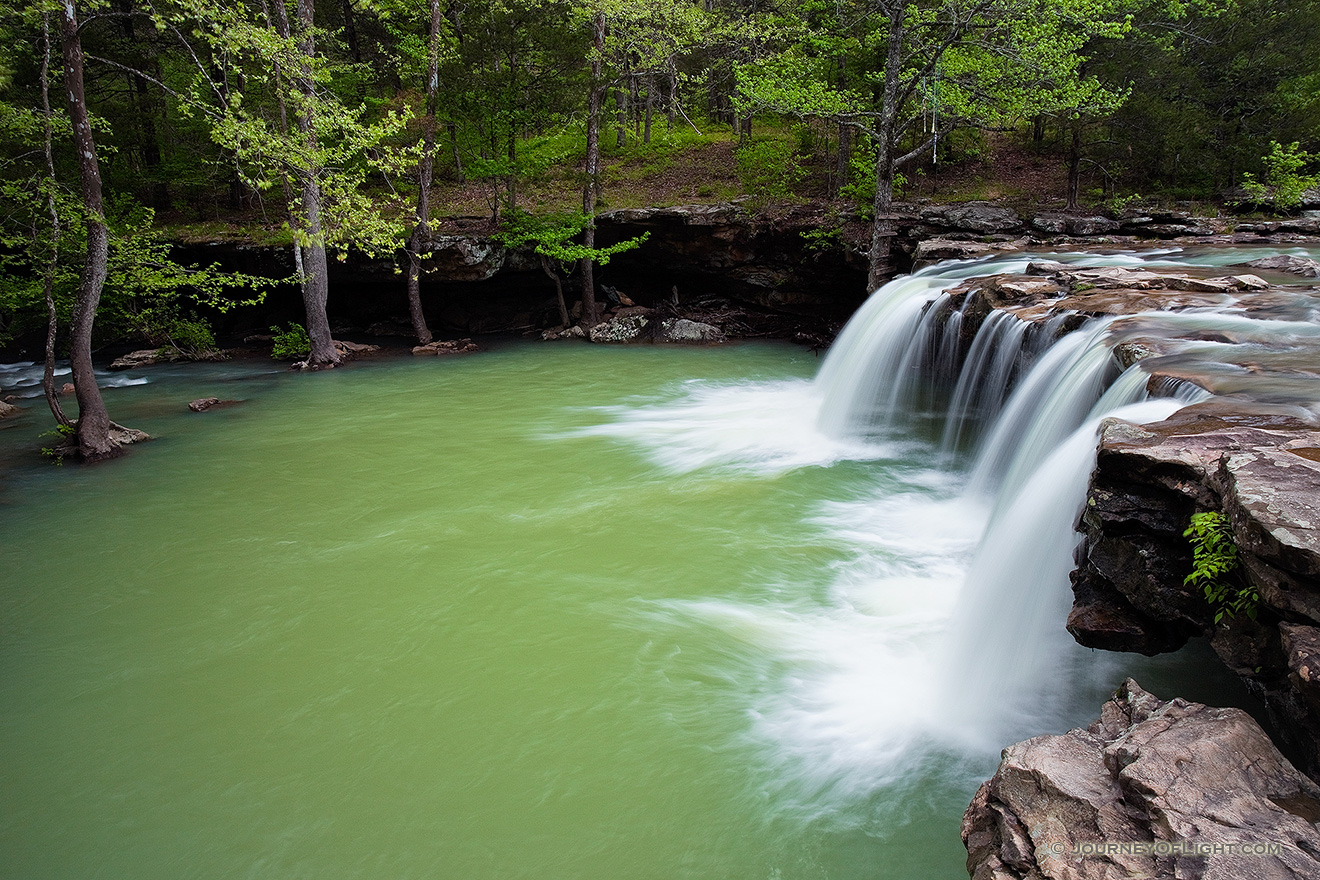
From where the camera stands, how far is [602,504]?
340 inches

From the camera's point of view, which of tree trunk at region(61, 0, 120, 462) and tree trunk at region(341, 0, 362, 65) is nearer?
tree trunk at region(61, 0, 120, 462)

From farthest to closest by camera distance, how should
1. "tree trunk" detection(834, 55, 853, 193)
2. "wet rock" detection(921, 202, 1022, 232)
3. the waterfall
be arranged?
"tree trunk" detection(834, 55, 853, 193) → "wet rock" detection(921, 202, 1022, 232) → the waterfall

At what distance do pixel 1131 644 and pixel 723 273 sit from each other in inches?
699

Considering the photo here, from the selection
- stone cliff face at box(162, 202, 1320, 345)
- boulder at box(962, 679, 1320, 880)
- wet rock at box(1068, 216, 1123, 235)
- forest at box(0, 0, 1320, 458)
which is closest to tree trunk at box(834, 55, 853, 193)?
forest at box(0, 0, 1320, 458)

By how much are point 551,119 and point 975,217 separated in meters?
11.7

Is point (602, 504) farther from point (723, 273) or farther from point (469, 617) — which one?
point (723, 273)

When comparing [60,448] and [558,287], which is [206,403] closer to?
[60,448]

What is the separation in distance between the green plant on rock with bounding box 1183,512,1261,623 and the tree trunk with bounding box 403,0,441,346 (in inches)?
624

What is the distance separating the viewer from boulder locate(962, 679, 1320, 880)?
250cm

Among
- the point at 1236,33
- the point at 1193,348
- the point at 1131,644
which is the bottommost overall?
the point at 1131,644

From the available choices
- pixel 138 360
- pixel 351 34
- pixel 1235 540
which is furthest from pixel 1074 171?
pixel 138 360

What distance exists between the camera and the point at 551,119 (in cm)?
2033

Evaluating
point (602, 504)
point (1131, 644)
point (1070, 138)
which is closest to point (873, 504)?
point (602, 504)

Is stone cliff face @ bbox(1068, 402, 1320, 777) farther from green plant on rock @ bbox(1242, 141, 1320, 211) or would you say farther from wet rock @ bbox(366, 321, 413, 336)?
wet rock @ bbox(366, 321, 413, 336)
